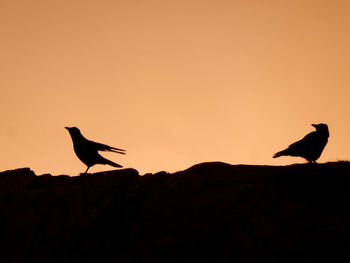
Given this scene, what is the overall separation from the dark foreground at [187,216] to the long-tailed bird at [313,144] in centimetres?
309

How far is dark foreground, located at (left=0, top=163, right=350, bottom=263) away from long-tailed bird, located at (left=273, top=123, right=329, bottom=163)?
10.1 ft

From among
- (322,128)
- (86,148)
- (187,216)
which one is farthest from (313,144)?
(86,148)

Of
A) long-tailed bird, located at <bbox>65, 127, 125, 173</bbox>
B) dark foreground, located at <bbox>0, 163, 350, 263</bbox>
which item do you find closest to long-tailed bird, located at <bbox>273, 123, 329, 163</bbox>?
dark foreground, located at <bbox>0, 163, 350, 263</bbox>

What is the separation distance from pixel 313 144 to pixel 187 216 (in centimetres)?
582

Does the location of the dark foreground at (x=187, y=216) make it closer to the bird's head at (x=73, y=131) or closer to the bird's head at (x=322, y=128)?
the bird's head at (x=322, y=128)

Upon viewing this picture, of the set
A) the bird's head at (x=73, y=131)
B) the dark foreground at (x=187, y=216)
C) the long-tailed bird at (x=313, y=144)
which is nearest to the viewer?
the dark foreground at (x=187, y=216)

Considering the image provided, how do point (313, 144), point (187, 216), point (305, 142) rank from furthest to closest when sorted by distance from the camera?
point (305, 142) < point (313, 144) < point (187, 216)

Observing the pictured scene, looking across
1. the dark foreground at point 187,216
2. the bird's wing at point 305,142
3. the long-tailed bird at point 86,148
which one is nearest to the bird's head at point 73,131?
the long-tailed bird at point 86,148

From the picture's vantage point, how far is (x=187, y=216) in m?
9.51

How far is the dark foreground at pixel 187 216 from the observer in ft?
28.3

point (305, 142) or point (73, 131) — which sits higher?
point (73, 131)

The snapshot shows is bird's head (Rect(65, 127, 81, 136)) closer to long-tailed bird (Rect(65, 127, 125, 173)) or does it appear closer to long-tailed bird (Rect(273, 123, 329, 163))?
long-tailed bird (Rect(65, 127, 125, 173))

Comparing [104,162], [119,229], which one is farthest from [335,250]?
[104,162]

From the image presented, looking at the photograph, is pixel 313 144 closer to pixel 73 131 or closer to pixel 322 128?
pixel 322 128
